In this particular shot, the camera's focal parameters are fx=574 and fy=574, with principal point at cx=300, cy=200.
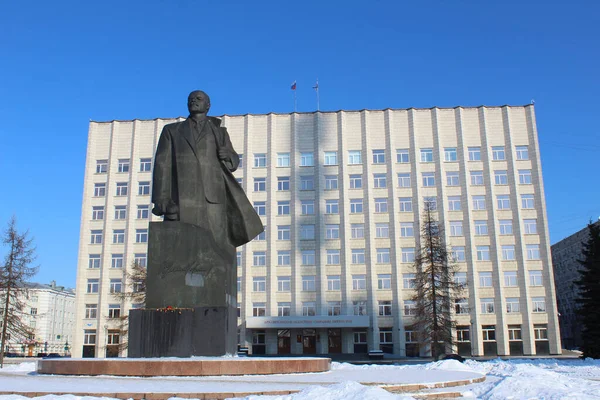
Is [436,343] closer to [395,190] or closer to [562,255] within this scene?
[395,190]

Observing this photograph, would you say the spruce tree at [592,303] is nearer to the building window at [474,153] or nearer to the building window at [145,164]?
the building window at [474,153]

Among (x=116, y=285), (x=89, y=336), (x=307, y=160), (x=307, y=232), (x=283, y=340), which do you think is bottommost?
(x=283, y=340)

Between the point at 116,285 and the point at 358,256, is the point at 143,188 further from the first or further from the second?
the point at 358,256

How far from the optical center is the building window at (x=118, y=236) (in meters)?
48.2

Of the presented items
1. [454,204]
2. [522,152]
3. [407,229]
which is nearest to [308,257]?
[407,229]

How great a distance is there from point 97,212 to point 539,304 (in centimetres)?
3690

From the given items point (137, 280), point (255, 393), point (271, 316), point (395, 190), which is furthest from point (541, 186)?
point (255, 393)

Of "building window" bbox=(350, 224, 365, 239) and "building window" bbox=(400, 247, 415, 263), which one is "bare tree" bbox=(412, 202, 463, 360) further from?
"building window" bbox=(350, 224, 365, 239)

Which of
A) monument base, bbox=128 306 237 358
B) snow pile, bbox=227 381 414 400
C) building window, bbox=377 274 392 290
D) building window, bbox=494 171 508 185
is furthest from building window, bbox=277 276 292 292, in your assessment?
snow pile, bbox=227 381 414 400

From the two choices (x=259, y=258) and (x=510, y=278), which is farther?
(x=259, y=258)

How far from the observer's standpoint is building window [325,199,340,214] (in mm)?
46969

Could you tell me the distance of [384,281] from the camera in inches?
1790

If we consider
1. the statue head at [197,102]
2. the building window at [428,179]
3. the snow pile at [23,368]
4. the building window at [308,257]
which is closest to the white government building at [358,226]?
the building window at [428,179]

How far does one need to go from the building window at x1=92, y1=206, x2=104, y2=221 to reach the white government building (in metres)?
0.17
